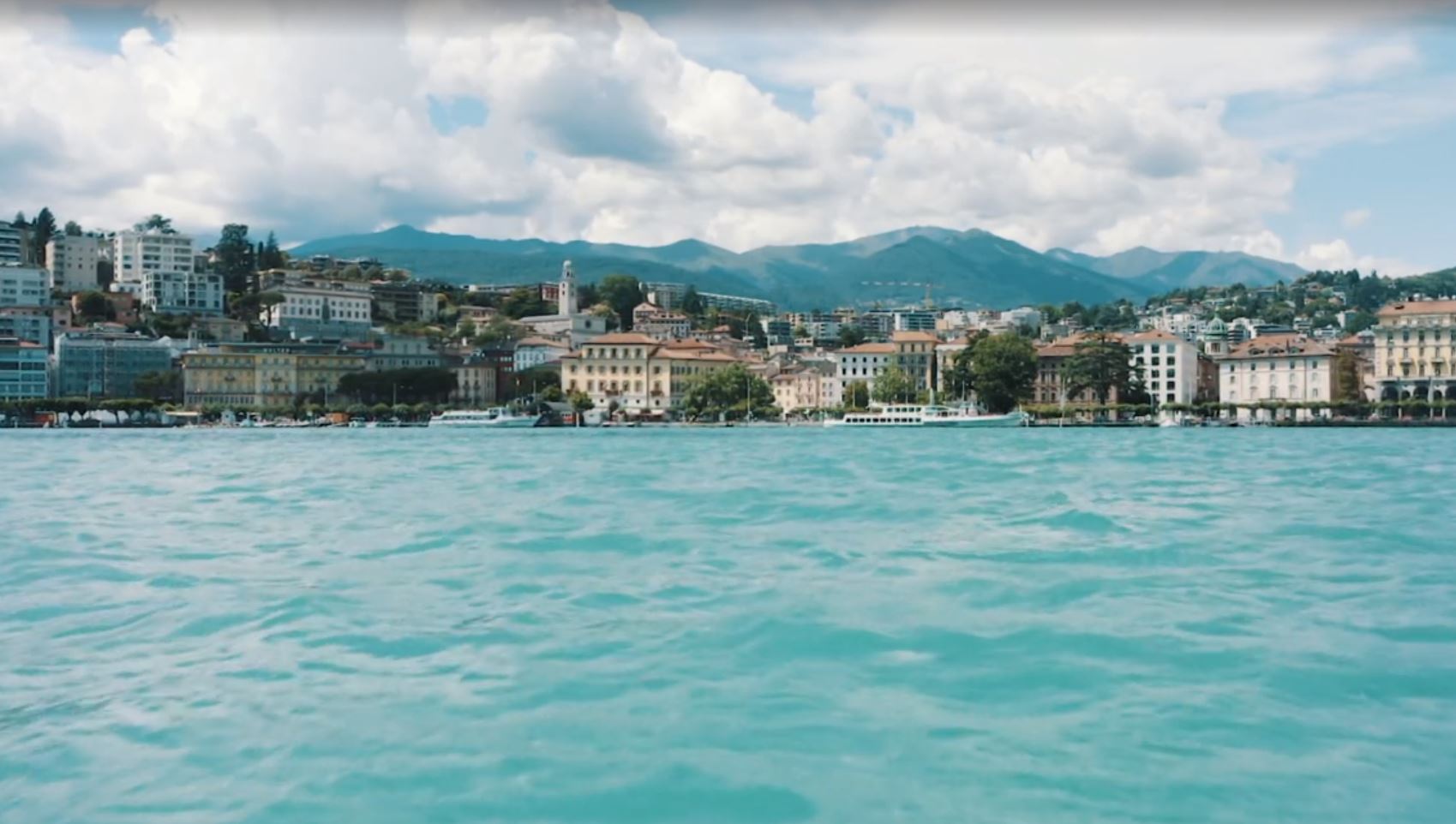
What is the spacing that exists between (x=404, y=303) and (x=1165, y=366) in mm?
74402

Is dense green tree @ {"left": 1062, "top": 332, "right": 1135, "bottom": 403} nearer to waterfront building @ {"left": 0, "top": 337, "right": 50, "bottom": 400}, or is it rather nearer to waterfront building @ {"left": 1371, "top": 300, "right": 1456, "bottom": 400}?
waterfront building @ {"left": 1371, "top": 300, "right": 1456, "bottom": 400}

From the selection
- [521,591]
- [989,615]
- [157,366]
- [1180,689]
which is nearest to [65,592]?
[521,591]

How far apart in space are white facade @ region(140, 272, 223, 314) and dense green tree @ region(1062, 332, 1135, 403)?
72.1m

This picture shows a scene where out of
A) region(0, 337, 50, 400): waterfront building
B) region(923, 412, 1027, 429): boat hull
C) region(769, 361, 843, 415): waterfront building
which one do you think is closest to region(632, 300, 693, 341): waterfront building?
region(769, 361, 843, 415): waterfront building

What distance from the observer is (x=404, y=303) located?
12606cm

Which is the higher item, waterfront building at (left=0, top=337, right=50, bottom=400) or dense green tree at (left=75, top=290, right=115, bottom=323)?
dense green tree at (left=75, top=290, right=115, bottom=323)

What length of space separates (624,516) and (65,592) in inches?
286

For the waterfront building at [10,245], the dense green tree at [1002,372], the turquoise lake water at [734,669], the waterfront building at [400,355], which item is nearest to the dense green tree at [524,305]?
the waterfront building at [400,355]

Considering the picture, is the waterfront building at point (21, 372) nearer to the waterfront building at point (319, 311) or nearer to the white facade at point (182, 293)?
the white facade at point (182, 293)

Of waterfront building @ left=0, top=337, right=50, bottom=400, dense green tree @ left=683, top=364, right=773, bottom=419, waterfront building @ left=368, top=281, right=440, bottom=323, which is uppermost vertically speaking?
waterfront building @ left=368, top=281, right=440, bottom=323

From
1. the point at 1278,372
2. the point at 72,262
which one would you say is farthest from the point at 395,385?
the point at 1278,372

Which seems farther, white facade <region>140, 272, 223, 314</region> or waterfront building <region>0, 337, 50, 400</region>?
white facade <region>140, 272, 223, 314</region>

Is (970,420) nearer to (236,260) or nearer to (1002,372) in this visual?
(1002,372)

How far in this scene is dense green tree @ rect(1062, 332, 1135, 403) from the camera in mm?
79938
